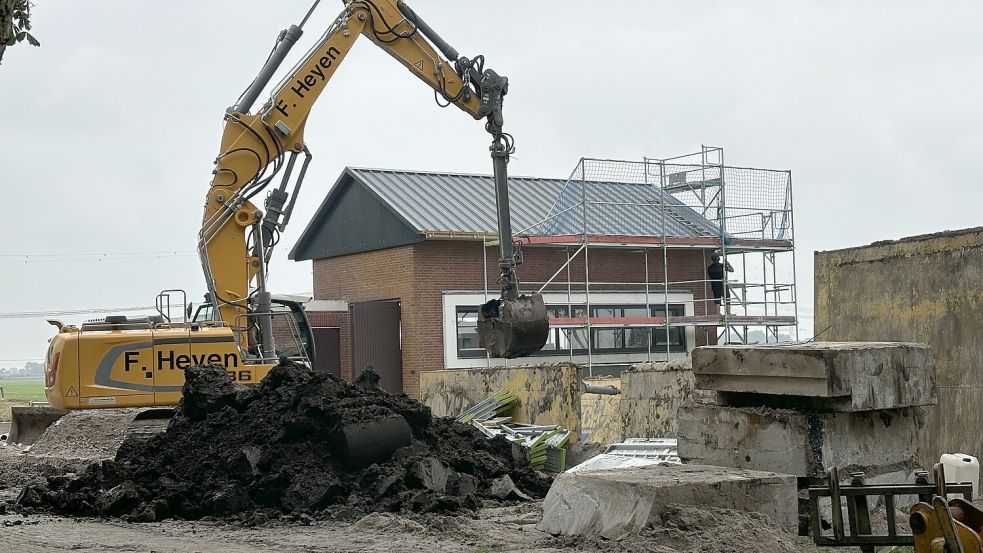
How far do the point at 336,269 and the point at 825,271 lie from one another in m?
19.6

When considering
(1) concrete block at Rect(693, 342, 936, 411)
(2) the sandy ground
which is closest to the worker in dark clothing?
(2) the sandy ground

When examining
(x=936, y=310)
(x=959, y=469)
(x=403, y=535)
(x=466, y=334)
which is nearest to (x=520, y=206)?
(x=466, y=334)

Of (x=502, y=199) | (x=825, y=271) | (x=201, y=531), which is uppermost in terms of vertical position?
(x=502, y=199)

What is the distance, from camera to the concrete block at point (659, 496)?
8.21 meters

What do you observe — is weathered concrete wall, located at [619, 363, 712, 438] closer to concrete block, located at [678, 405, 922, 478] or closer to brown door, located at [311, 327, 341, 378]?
concrete block, located at [678, 405, 922, 478]

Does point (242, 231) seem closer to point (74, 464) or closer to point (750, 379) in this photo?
point (74, 464)

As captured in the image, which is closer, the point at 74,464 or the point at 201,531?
the point at 201,531

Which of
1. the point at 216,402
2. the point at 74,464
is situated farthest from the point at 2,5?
the point at 74,464

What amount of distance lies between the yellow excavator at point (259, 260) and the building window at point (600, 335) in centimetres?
1040

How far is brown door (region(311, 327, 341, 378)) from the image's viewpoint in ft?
93.7

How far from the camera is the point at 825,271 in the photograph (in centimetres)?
1322

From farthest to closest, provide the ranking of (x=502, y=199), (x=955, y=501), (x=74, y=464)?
(x=502, y=199) → (x=74, y=464) → (x=955, y=501)

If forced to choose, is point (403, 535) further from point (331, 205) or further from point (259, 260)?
point (331, 205)

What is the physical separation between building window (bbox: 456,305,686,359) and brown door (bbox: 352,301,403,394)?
60.9 inches
